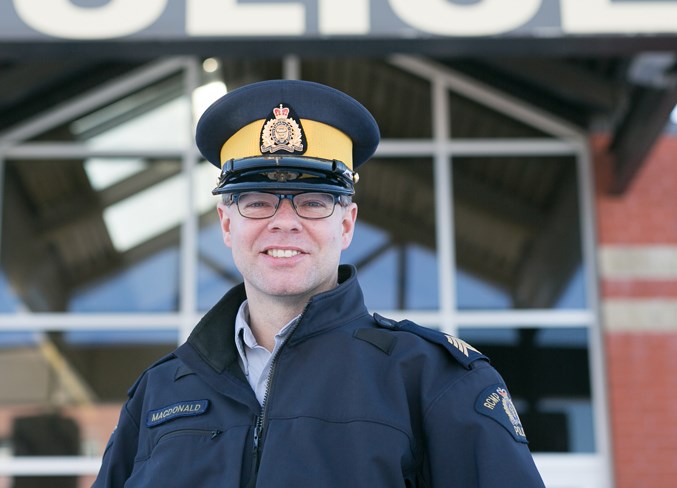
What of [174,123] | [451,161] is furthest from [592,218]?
[174,123]

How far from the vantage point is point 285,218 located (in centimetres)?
207

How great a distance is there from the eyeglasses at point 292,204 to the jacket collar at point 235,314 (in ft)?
0.52

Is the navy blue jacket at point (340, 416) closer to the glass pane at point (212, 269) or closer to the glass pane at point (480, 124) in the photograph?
the glass pane at point (212, 269)

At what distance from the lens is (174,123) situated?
769 cm

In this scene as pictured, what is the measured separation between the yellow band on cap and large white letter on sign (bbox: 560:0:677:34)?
3.40m

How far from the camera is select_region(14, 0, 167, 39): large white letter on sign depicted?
210 inches

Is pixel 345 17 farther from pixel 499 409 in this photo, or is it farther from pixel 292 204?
pixel 499 409

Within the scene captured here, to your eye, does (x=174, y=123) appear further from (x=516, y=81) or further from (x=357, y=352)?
(x=357, y=352)

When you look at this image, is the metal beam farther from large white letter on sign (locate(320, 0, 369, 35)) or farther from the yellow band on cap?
the yellow band on cap

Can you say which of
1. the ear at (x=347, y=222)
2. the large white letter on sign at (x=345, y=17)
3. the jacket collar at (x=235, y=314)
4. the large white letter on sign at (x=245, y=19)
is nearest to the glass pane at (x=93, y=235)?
the large white letter on sign at (x=245, y=19)

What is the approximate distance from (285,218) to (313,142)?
7.4 inches

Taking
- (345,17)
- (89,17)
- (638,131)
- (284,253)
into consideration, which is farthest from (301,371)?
(638,131)

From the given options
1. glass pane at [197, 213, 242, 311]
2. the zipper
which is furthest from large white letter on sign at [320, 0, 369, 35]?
the zipper

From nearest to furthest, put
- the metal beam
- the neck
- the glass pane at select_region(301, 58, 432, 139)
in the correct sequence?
the neck → the metal beam → the glass pane at select_region(301, 58, 432, 139)
